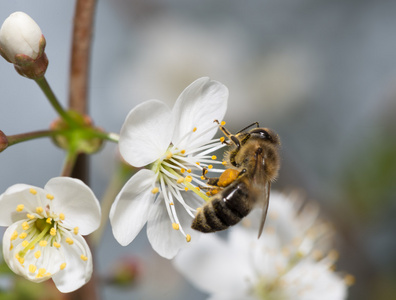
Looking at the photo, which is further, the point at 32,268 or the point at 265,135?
the point at 265,135

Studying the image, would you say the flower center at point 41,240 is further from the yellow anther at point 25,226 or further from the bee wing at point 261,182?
the bee wing at point 261,182

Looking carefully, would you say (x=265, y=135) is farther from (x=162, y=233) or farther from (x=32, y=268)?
(x=32, y=268)

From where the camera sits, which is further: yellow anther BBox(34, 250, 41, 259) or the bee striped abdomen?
the bee striped abdomen

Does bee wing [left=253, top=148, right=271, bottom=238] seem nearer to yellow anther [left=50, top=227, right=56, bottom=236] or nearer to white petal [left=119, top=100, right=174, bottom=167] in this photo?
white petal [left=119, top=100, right=174, bottom=167]

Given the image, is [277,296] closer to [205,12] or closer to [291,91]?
[291,91]

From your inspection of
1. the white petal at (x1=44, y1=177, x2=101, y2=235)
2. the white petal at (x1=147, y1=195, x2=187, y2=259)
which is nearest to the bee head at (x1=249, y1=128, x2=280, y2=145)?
the white petal at (x1=147, y1=195, x2=187, y2=259)

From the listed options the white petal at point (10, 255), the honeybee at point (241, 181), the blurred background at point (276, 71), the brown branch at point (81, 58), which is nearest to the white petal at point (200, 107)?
the honeybee at point (241, 181)

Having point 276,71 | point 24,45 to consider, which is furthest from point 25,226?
point 276,71
